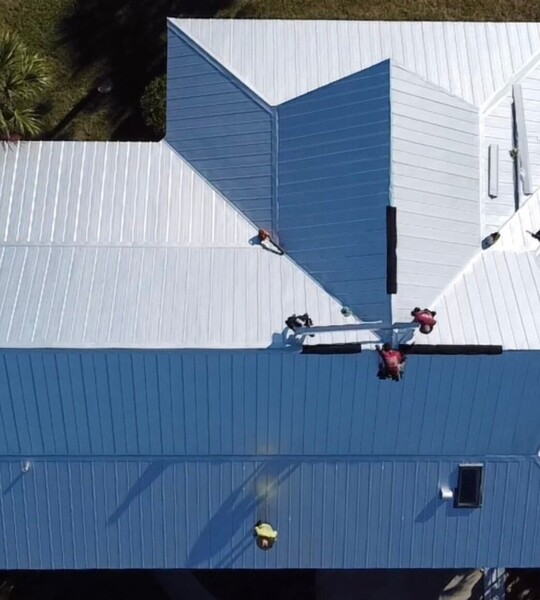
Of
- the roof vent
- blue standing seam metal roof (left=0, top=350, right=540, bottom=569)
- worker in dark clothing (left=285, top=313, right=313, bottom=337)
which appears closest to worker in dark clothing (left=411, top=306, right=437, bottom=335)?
blue standing seam metal roof (left=0, top=350, right=540, bottom=569)

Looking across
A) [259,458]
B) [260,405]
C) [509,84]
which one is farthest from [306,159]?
[259,458]

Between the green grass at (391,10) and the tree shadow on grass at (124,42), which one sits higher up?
the green grass at (391,10)

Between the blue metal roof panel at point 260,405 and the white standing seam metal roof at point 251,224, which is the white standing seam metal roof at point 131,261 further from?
the blue metal roof panel at point 260,405

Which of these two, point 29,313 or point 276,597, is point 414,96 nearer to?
point 29,313

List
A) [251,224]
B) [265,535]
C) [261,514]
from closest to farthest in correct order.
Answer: [265,535], [261,514], [251,224]

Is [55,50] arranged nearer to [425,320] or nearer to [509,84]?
[509,84]

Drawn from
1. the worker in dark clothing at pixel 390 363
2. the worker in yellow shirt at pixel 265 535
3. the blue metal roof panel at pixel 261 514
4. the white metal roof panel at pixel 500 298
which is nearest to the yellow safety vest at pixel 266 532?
the worker in yellow shirt at pixel 265 535

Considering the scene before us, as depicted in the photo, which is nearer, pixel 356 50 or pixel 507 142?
pixel 507 142
